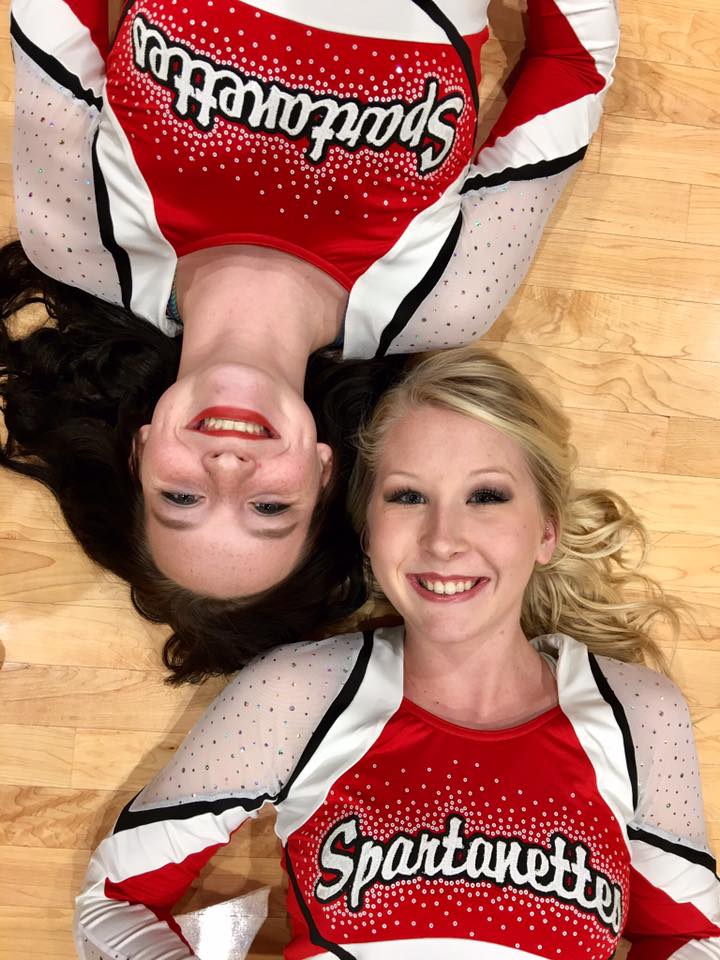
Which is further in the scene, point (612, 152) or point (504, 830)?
point (612, 152)

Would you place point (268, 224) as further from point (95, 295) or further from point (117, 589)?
point (117, 589)

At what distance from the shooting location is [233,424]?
4.09 feet

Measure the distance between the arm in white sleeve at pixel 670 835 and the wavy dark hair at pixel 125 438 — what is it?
57cm

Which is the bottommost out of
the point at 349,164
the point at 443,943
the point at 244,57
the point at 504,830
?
the point at 443,943

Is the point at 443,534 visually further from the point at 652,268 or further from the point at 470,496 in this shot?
the point at 652,268

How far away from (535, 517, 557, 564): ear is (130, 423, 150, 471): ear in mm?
688

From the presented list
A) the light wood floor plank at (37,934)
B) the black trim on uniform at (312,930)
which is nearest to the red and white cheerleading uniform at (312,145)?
the black trim on uniform at (312,930)

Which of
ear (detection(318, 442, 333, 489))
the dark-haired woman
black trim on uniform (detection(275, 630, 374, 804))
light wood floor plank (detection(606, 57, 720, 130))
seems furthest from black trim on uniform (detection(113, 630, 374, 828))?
light wood floor plank (detection(606, 57, 720, 130))

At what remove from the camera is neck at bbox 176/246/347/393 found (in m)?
1.36

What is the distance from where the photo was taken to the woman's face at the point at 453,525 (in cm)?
140

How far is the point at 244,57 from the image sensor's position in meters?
1.28

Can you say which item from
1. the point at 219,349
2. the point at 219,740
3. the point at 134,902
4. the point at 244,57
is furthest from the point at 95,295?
the point at 134,902

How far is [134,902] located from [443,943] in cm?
56

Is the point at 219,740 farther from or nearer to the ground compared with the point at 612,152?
nearer to the ground
